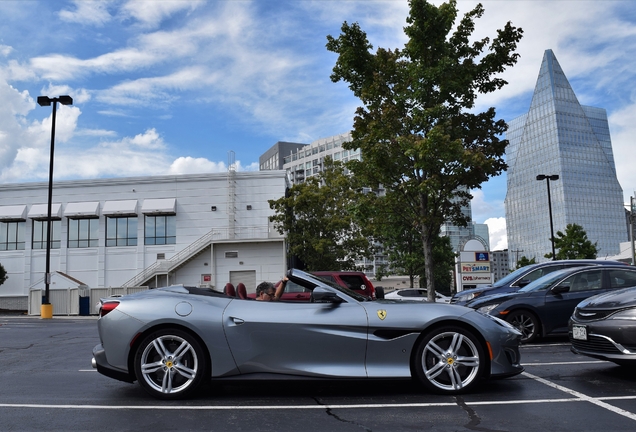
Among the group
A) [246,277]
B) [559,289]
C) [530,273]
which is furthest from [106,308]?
[246,277]

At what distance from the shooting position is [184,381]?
5562 millimetres

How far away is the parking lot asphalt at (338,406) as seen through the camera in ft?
15.0

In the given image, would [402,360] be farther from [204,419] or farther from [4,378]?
[4,378]

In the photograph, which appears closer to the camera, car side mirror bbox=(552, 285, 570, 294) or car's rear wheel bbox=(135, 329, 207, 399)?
car's rear wheel bbox=(135, 329, 207, 399)

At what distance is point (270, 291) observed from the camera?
6.29 metres

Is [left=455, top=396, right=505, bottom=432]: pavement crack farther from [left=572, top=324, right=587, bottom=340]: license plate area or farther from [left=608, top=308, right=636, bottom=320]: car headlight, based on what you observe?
[left=608, top=308, right=636, bottom=320]: car headlight

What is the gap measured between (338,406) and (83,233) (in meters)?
41.3

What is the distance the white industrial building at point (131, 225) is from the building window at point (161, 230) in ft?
0.24

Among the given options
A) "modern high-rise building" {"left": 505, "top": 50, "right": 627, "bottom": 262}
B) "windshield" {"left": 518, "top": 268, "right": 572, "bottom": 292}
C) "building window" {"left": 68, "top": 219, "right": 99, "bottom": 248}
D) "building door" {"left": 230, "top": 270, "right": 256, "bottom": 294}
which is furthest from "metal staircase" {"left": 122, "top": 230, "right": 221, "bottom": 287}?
"modern high-rise building" {"left": 505, "top": 50, "right": 627, "bottom": 262}

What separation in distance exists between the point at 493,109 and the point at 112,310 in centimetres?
1695

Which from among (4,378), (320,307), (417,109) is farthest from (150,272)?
(320,307)

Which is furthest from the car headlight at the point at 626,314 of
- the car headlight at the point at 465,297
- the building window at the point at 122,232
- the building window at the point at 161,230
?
the building window at the point at 122,232

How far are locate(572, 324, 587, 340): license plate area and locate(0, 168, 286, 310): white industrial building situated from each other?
3461 centimetres

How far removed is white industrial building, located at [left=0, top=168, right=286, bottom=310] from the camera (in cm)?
4103
